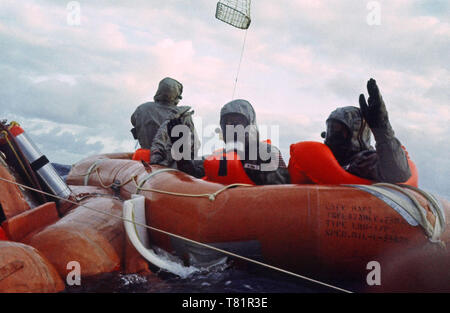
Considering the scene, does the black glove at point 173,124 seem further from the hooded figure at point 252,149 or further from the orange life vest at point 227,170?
the orange life vest at point 227,170

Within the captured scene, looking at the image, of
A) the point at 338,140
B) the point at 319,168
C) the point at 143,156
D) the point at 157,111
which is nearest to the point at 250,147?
the point at 319,168

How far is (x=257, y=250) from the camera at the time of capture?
2693mm

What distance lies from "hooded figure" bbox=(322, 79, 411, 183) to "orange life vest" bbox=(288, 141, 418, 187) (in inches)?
→ 3.7

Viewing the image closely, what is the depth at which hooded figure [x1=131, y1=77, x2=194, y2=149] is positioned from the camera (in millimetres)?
6383

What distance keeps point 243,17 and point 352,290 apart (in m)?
4.82

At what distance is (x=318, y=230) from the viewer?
2535 millimetres

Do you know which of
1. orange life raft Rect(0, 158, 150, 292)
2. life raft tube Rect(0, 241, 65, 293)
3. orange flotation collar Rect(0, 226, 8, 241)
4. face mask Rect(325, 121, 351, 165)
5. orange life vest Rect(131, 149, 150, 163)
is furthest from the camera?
orange life vest Rect(131, 149, 150, 163)

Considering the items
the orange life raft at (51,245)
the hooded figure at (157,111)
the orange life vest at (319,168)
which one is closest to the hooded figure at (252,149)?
the orange life vest at (319,168)

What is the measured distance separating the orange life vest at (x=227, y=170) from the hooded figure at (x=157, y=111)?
2924 millimetres

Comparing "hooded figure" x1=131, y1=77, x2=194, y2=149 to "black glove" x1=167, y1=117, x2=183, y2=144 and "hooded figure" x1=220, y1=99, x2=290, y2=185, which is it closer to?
"black glove" x1=167, y1=117, x2=183, y2=144

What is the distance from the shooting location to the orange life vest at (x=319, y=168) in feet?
9.97

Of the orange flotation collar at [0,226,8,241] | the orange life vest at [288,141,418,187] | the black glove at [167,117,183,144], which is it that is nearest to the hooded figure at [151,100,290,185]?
the orange life vest at [288,141,418,187]

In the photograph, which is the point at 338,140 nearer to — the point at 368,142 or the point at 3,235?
the point at 368,142
